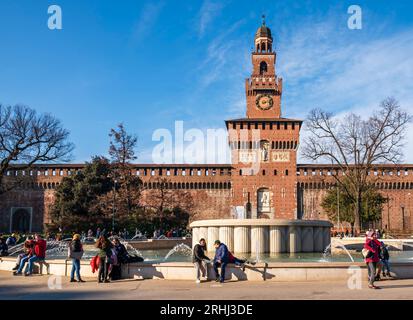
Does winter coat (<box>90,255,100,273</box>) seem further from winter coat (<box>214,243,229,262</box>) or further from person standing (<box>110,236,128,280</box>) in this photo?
winter coat (<box>214,243,229,262</box>)

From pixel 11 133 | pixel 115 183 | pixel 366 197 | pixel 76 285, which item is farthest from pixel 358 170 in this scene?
pixel 76 285

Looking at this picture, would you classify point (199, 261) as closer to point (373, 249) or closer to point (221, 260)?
point (221, 260)

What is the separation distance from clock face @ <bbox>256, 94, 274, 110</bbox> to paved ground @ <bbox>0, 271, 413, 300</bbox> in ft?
155

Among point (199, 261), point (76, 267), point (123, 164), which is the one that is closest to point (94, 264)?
point (76, 267)

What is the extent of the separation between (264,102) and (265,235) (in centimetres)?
4365

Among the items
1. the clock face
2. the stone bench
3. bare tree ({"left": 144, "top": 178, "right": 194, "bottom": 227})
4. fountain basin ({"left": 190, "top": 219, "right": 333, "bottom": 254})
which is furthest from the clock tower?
the stone bench

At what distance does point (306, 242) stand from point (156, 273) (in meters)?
6.00

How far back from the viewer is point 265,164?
52688 millimetres

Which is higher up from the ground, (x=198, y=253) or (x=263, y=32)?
(x=263, y=32)

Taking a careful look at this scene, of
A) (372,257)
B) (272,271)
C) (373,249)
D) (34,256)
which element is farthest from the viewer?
(34,256)

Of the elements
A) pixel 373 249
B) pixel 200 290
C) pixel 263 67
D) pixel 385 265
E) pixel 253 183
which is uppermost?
pixel 263 67

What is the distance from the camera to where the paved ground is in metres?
8.45

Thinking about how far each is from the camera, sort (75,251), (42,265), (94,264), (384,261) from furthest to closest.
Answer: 1. (42,265)
2. (94,264)
3. (75,251)
4. (384,261)
